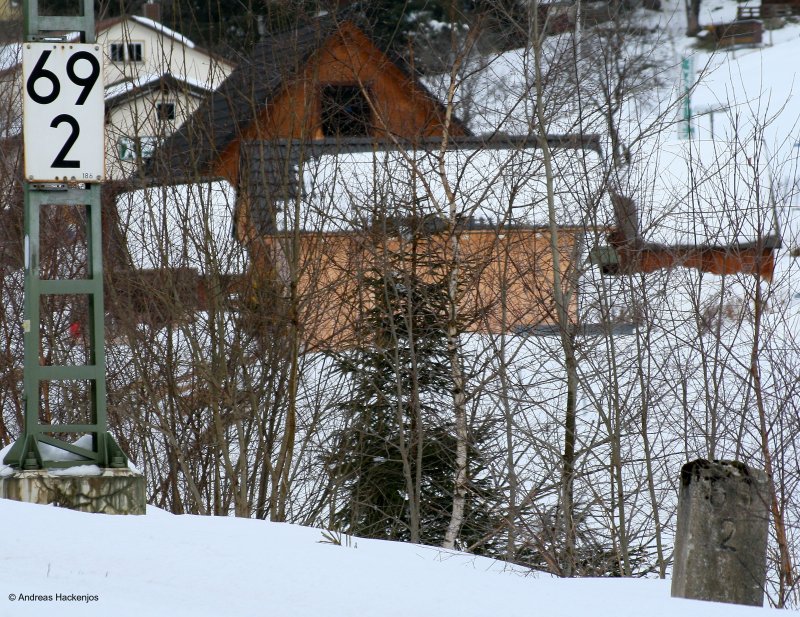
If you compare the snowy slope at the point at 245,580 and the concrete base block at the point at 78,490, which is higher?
the concrete base block at the point at 78,490

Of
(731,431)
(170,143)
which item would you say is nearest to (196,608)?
(731,431)

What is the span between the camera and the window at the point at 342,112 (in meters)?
14.7

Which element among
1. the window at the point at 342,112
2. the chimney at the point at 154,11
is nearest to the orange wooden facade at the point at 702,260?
the window at the point at 342,112

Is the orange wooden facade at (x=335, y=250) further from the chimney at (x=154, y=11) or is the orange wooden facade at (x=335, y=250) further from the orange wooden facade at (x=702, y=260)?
the chimney at (x=154, y=11)

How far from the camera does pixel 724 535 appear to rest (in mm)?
4902

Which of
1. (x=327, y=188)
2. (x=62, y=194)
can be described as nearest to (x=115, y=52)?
(x=327, y=188)

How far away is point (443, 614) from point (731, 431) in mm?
6111

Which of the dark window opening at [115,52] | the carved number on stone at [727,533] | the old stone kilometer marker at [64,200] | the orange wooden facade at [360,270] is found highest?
the dark window opening at [115,52]

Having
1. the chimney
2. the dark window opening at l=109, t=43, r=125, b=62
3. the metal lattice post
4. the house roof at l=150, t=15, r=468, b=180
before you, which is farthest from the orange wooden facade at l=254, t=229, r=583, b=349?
the metal lattice post

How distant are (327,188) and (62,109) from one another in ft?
27.0

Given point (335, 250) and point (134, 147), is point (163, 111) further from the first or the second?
point (335, 250)

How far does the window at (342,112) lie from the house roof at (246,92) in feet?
2.37

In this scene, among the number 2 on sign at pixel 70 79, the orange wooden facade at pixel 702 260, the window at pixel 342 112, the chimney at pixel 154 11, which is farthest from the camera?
the window at pixel 342 112

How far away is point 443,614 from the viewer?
4688 mm
